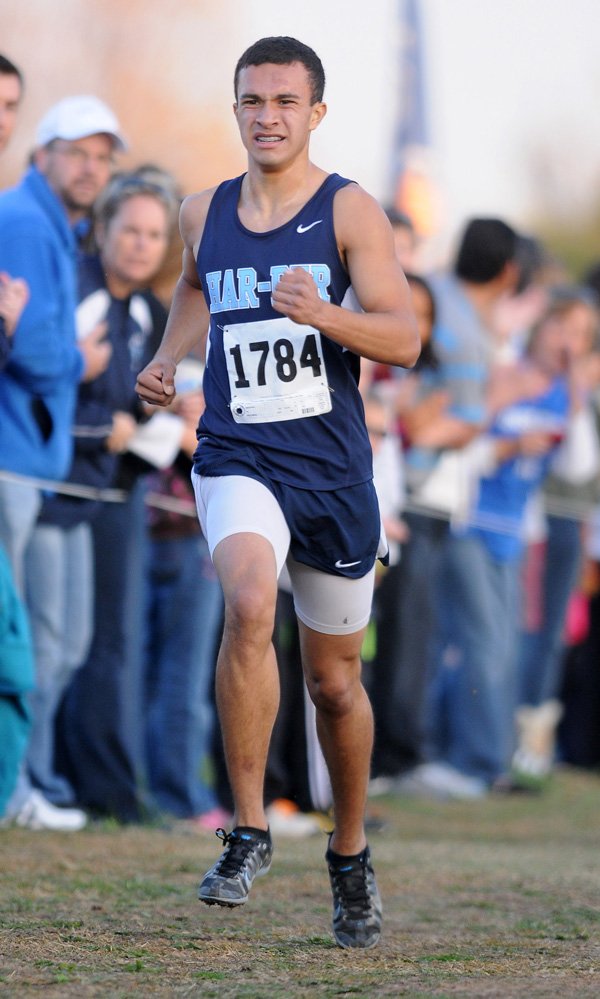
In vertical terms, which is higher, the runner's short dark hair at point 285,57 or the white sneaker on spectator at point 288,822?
the runner's short dark hair at point 285,57

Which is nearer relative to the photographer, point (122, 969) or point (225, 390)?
point (122, 969)

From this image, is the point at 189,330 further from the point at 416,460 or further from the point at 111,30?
the point at 111,30

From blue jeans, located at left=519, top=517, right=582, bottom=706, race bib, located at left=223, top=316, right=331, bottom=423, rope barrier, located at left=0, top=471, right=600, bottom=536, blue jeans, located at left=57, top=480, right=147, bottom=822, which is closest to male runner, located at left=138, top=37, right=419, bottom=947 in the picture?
race bib, located at left=223, top=316, right=331, bottom=423

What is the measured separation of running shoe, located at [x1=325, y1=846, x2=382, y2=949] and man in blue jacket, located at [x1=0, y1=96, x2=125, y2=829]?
2418 mm

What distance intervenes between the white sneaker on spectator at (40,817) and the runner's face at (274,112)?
3279 millimetres

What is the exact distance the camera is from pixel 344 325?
4.48 meters

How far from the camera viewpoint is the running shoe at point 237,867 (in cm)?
436

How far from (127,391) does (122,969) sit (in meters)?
3.63

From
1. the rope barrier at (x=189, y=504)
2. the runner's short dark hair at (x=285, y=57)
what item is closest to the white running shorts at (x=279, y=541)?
the runner's short dark hair at (x=285, y=57)

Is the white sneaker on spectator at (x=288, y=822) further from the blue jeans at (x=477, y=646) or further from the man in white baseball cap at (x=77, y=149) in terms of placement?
the man in white baseball cap at (x=77, y=149)

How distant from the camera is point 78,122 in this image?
7203mm

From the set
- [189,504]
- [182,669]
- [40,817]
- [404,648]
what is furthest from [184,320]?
[404,648]

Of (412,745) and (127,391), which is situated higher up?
(127,391)

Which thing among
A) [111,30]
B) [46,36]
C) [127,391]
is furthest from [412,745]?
[111,30]
